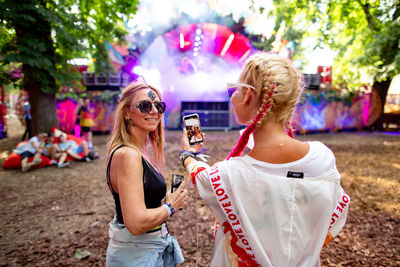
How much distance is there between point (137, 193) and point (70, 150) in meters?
7.81

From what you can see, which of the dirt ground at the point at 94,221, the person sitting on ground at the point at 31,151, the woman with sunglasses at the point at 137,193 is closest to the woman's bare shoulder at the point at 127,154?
the woman with sunglasses at the point at 137,193

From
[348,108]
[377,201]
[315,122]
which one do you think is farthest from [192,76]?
[377,201]

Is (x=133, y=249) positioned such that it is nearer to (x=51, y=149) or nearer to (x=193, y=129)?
(x=193, y=129)

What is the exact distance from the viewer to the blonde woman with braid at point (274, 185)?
3.81 feet

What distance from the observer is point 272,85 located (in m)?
1.18

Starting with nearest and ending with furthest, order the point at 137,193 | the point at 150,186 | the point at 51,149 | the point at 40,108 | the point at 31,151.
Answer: the point at 137,193 < the point at 150,186 < the point at 31,151 < the point at 51,149 < the point at 40,108

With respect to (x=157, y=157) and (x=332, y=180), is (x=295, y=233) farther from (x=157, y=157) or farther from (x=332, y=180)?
(x=157, y=157)

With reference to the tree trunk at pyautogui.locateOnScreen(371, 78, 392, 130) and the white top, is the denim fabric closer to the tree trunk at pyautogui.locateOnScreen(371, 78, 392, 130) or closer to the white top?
the white top

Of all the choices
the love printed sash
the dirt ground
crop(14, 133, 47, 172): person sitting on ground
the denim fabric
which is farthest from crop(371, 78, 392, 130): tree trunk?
crop(14, 133, 47, 172): person sitting on ground

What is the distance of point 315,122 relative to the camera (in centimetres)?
1648

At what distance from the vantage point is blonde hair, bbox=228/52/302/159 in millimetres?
1196

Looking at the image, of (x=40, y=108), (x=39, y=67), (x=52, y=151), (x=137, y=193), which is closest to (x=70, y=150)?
(x=52, y=151)

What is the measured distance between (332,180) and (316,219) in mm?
216

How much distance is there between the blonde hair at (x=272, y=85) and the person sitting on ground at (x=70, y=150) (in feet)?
25.6
